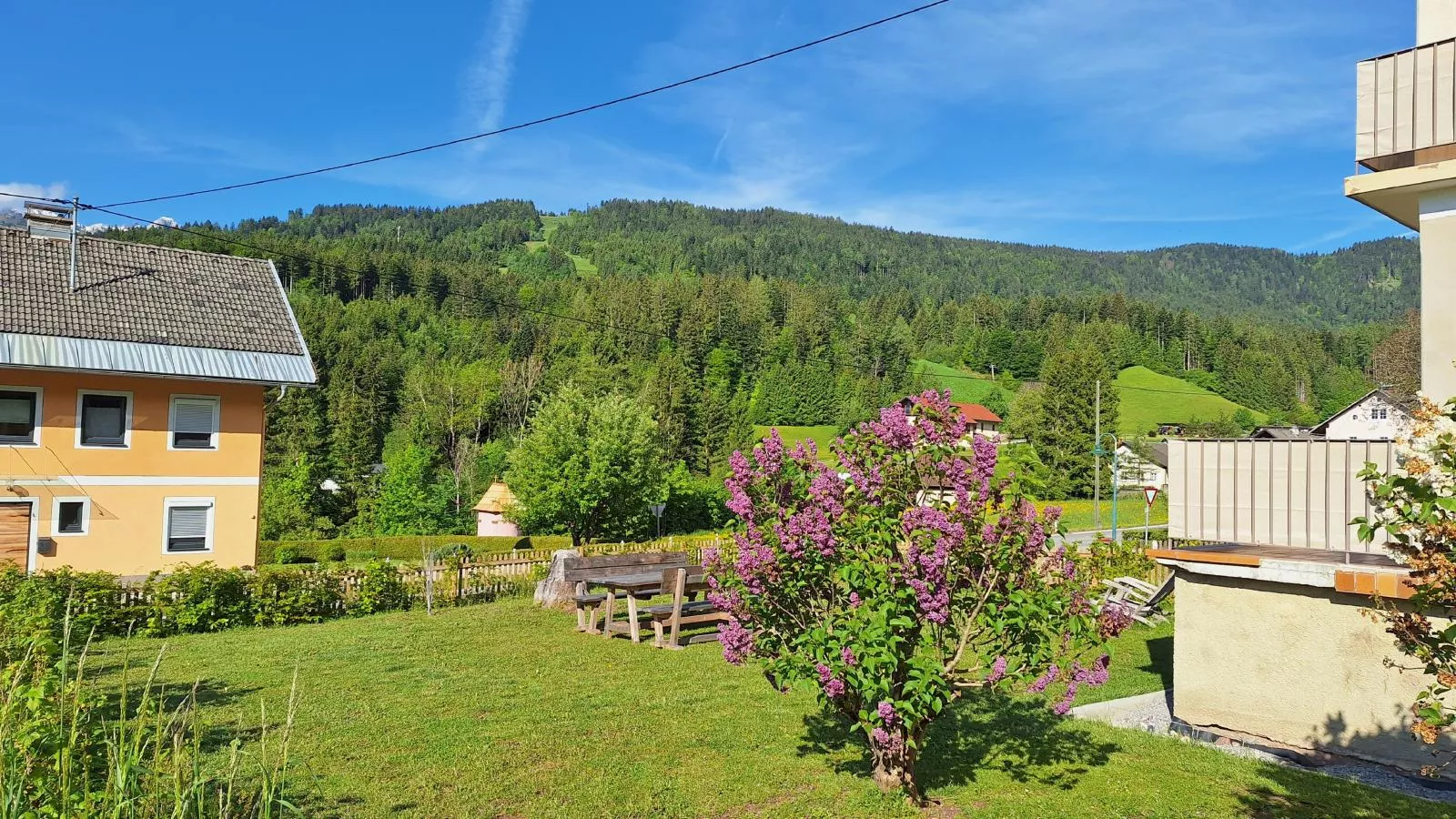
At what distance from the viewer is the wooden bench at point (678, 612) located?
12.4 meters

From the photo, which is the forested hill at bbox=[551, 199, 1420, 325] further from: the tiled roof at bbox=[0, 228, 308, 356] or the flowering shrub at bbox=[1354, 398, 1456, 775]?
the flowering shrub at bbox=[1354, 398, 1456, 775]

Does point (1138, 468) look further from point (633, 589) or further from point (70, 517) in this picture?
point (70, 517)

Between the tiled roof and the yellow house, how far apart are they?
37 millimetres

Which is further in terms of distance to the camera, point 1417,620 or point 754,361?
point 754,361

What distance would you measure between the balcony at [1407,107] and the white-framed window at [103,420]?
2217 cm

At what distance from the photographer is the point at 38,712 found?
3947mm

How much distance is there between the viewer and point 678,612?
12.4 m

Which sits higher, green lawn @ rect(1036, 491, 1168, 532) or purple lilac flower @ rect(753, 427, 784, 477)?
purple lilac flower @ rect(753, 427, 784, 477)

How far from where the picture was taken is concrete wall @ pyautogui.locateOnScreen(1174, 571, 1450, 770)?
22.8 ft

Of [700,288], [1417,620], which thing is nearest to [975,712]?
[1417,620]

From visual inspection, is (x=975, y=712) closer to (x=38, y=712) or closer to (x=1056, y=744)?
(x=1056, y=744)

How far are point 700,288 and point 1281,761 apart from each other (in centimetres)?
10629

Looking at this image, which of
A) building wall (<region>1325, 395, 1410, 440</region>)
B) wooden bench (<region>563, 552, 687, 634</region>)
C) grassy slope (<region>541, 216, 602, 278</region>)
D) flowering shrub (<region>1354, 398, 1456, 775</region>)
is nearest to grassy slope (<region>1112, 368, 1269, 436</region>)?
building wall (<region>1325, 395, 1410, 440</region>)

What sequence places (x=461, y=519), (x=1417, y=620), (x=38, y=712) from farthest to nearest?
(x=461, y=519)
(x=38, y=712)
(x=1417, y=620)
